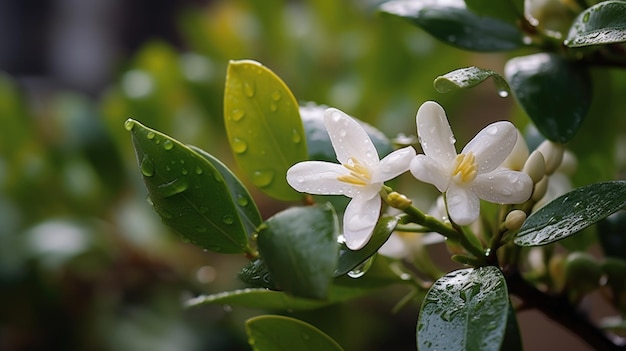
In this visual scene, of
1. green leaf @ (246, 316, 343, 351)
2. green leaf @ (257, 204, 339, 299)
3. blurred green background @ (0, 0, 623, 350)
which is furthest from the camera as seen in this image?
blurred green background @ (0, 0, 623, 350)

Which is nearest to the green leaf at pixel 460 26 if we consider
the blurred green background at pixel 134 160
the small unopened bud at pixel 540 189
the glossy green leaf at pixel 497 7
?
the glossy green leaf at pixel 497 7

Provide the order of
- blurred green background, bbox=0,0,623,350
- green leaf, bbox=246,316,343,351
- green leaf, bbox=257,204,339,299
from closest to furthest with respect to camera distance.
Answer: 1. green leaf, bbox=257,204,339,299
2. green leaf, bbox=246,316,343,351
3. blurred green background, bbox=0,0,623,350

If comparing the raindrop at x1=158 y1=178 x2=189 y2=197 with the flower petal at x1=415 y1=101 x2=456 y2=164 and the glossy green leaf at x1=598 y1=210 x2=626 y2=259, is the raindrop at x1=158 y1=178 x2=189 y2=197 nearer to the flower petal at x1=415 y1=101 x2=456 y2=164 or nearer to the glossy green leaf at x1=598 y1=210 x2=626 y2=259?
the flower petal at x1=415 y1=101 x2=456 y2=164

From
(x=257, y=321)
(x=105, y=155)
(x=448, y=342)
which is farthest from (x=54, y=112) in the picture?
(x=448, y=342)

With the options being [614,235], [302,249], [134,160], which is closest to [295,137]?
[302,249]

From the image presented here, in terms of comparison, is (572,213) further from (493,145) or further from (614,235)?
(614,235)

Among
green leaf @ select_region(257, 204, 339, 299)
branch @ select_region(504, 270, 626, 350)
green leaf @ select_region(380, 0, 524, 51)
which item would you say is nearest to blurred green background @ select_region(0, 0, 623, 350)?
green leaf @ select_region(380, 0, 524, 51)
